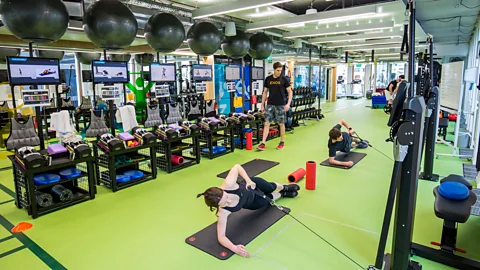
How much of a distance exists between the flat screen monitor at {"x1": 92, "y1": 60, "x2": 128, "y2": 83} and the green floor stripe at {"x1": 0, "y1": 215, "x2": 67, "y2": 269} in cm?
229

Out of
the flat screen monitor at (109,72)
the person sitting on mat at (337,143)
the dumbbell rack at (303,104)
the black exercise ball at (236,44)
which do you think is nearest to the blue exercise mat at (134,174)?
the flat screen monitor at (109,72)

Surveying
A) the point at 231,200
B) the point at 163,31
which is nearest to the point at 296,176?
the point at 231,200

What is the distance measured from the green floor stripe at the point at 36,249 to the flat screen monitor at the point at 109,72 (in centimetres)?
229

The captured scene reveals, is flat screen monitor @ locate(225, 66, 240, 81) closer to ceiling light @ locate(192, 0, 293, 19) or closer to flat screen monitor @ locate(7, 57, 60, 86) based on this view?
ceiling light @ locate(192, 0, 293, 19)

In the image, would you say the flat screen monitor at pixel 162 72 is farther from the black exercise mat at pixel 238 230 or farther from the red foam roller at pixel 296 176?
the black exercise mat at pixel 238 230

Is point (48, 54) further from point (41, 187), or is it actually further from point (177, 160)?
point (41, 187)

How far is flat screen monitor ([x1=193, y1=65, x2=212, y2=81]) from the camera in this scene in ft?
21.1

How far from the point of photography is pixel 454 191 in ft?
8.07

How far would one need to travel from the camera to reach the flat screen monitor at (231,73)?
7.20m

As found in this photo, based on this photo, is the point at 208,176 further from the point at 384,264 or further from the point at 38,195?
the point at 384,264

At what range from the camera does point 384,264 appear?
2.47 metres

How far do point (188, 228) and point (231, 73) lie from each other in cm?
477

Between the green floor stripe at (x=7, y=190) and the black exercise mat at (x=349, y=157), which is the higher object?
the black exercise mat at (x=349, y=157)

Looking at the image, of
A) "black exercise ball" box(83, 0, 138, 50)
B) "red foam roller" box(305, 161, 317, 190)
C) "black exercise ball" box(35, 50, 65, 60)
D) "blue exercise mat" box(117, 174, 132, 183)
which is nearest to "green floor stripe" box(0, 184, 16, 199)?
"blue exercise mat" box(117, 174, 132, 183)
